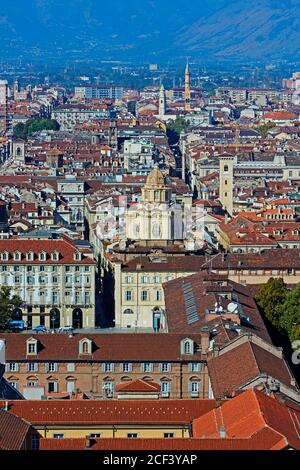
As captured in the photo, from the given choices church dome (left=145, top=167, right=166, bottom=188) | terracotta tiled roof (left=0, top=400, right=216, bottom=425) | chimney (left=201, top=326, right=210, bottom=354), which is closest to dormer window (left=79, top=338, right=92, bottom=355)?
chimney (left=201, top=326, right=210, bottom=354)

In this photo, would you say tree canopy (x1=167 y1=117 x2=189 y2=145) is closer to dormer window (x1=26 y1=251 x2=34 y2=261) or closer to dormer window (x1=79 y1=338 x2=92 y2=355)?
dormer window (x1=26 y1=251 x2=34 y2=261)

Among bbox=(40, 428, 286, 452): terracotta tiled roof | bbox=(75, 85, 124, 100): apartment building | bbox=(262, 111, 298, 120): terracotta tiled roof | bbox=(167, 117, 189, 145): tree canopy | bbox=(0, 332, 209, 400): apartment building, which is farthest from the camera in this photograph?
bbox=(75, 85, 124, 100): apartment building

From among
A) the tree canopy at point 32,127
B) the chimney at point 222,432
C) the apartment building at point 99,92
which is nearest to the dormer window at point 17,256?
the chimney at point 222,432

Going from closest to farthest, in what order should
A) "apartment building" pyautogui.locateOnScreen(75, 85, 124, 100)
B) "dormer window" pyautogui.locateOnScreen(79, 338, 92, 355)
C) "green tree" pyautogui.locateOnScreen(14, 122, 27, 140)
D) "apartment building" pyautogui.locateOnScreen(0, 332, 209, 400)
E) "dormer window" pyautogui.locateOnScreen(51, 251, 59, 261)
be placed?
1. "apartment building" pyautogui.locateOnScreen(0, 332, 209, 400)
2. "dormer window" pyautogui.locateOnScreen(79, 338, 92, 355)
3. "dormer window" pyautogui.locateOnScreen(51, 251, 59, 261)
4. "green tree" pyautogui.locateOnScreen(14, 122, 27, 140)
5. "apartment building" pyautogui.locateOnScreen(75, 85, 124, 100)

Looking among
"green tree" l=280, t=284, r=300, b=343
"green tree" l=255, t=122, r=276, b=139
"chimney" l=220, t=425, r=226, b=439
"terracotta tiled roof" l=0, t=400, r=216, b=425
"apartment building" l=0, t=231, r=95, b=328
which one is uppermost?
"green tree" l=255, t=122, r=276, b=139

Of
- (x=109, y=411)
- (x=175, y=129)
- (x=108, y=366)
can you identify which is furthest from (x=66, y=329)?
(x=175, y=129)

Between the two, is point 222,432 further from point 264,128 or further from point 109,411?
point 264,128
